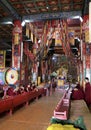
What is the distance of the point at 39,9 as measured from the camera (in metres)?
18.2

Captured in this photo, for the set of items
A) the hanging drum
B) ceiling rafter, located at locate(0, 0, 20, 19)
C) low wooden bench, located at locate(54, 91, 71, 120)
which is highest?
ceiling rafter, located at locate(0, 0, 20, 19)

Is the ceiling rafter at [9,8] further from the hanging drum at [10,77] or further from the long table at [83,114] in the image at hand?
the long table at [83,114]

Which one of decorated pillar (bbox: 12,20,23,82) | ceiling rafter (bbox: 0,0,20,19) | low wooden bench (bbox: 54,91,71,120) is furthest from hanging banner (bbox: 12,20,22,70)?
low wooden bench (bbox: 54,91,71,120)

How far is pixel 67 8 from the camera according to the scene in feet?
59.1

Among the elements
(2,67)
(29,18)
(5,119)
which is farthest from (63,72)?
(5,119)

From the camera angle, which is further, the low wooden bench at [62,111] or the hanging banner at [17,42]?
the hanging banner at [17,42]

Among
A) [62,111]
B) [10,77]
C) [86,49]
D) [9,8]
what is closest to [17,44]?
[9,8]

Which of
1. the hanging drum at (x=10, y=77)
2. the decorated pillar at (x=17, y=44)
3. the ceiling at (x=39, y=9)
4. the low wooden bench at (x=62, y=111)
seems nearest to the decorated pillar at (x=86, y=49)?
the ceiling at (x=39, y=9)

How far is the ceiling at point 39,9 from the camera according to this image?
54.9ft

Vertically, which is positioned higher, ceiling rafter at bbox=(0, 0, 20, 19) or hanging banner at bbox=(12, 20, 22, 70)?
ceiling rafter at bbox=(0, 0, 20, 19)

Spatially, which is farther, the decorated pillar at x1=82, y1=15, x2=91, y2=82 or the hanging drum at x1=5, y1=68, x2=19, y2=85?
the decorated pillar at x1=82, y1=15, x2=91, y2=82

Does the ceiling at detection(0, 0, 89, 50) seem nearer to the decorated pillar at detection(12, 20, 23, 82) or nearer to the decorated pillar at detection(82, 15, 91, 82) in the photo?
the decorated pillar at detection(12, 20, 23, 82)

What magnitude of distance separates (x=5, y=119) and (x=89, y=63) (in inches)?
367

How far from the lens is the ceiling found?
16734 mm
